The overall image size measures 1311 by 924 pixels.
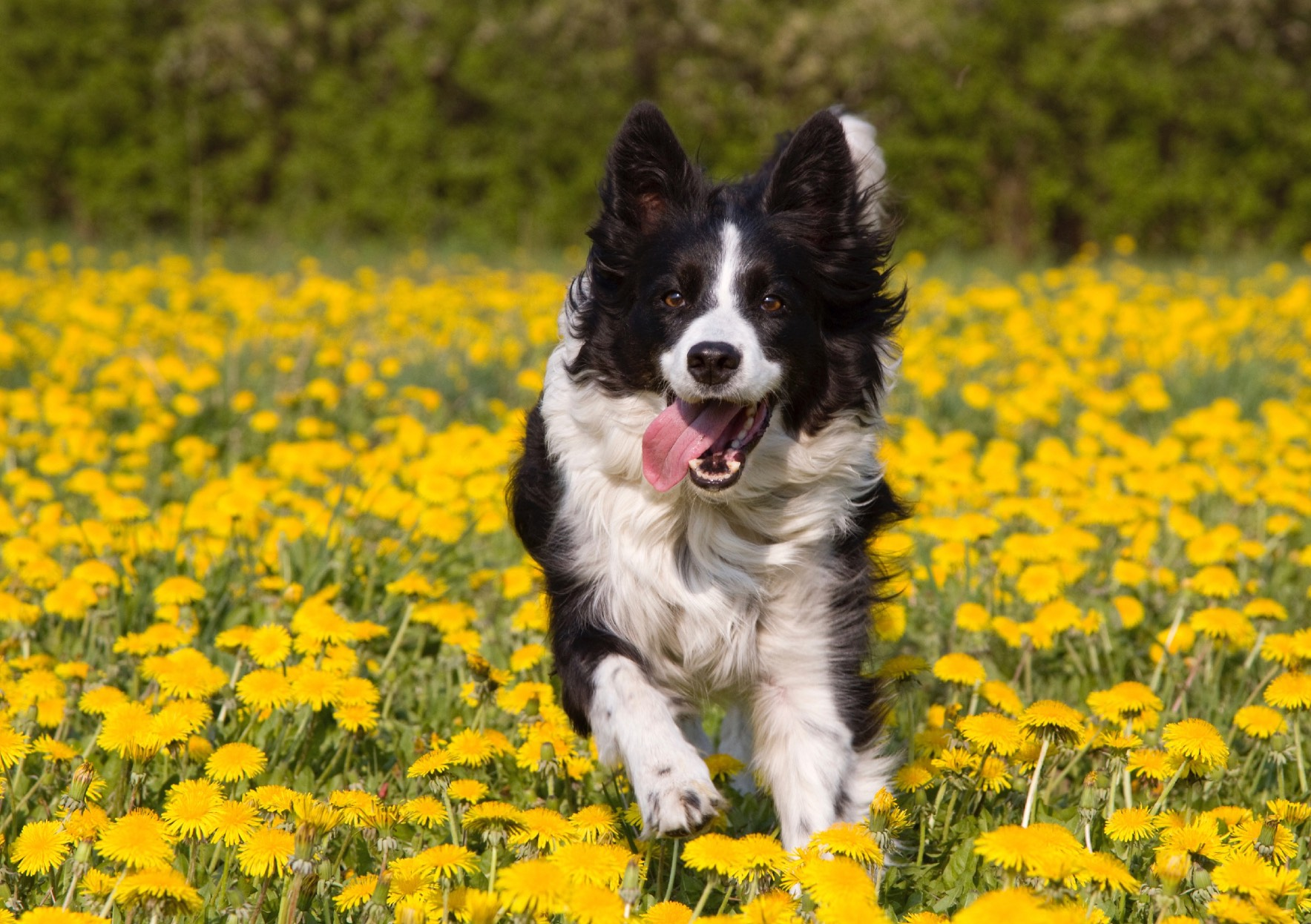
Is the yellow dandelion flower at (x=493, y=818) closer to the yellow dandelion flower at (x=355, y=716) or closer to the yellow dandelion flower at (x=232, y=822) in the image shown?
the yellow dandelion flower at (x=232, y=822)

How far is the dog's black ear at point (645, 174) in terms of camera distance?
11.6 feet

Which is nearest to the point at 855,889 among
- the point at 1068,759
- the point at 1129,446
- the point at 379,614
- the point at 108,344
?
the point at 1068,759

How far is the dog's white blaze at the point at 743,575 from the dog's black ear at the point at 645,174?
41 centimetres

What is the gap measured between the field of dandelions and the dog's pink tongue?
607 millimetres

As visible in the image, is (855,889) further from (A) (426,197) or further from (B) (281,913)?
(A) (426,197)

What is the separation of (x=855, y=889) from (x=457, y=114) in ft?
47.4

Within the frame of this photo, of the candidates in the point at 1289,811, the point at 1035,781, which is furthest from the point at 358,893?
the point at 1289,811

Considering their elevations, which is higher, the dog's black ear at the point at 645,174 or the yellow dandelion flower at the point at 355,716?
the dog's black ear at the point at 645,174

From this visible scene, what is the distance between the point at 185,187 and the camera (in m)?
15.3

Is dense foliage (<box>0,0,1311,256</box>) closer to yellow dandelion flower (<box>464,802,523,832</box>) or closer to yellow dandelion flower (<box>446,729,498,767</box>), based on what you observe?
yellow dandelion flower (<box>446,729,498,767</box>)

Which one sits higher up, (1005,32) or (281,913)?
(1005,32)

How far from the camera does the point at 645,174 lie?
3594 mm

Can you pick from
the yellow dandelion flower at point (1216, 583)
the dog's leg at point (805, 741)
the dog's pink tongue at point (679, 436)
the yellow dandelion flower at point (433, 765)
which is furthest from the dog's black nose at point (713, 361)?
the yellow dandelion flower at point (1216, 583)

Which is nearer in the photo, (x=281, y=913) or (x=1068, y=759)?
(x=281, y=913)
